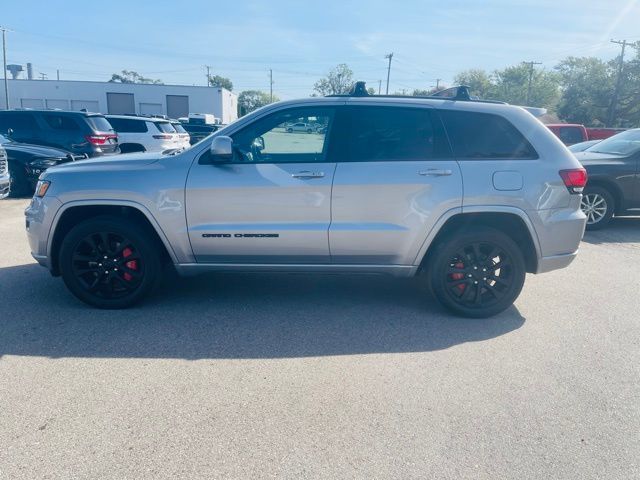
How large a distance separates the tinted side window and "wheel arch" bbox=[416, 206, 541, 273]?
1.84ft

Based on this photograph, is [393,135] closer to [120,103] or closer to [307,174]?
[307,174]

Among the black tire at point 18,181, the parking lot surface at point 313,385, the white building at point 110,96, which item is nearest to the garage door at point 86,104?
the white building at point 110,96

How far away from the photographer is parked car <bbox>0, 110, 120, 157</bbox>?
39.8 feet

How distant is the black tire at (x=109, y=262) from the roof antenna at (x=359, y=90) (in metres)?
2.26

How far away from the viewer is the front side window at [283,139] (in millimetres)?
4434

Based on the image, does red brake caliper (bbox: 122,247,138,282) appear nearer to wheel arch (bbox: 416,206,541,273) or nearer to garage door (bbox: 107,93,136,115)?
wheel arch (bbox: 416,206,541,273)

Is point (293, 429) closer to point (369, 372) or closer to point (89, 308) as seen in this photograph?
point (369, 372)

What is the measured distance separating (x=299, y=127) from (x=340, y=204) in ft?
2.72

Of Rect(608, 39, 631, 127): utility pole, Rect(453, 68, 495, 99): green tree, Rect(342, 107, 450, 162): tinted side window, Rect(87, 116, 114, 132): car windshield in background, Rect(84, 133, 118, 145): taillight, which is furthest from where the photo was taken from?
Rect(453, 68, 495, 99): green tree

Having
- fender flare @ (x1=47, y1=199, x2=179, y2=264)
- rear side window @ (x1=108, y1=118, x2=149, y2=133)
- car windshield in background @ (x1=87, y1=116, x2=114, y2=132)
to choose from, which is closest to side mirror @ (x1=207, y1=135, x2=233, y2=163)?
fender flare @ (x1=47, y1=199, x2=179, y2=264)

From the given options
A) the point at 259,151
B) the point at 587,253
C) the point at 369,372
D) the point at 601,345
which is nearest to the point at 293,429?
the point at 369,372

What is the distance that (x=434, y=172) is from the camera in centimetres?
434

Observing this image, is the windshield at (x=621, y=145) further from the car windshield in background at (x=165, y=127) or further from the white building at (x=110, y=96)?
the white building at (x=110, y=96)

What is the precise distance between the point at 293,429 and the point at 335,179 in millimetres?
2150
